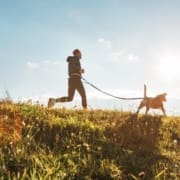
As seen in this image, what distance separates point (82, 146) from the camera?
9703 mm

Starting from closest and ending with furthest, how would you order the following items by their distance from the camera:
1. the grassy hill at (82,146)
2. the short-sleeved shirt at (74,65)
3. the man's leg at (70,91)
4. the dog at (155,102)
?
the grassy hill at (82,146)
the dog at (155,102)
the short-sleeved shirt at (74,65)
the man's leg at (70,91)

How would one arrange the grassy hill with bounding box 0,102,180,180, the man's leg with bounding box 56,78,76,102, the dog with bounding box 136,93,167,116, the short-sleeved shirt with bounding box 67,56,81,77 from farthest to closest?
the man's leg with bounding box 56,78,76,102, the short-sleeved shirt with bounding box 67,56,81,77, the dog with bounding box 136,93,167,116, the grassy hill with bounding box 0,102,180,180

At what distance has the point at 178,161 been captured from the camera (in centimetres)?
1003

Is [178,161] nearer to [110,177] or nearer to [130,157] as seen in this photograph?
[130,157]

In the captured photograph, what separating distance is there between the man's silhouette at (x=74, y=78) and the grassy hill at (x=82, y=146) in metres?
4.79

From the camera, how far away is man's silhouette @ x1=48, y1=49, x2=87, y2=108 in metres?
17.8

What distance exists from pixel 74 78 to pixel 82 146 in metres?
8.50

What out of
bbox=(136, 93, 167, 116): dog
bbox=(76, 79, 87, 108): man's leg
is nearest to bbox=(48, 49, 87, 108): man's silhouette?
bbox=(76, 79, 87, 108): man's leg

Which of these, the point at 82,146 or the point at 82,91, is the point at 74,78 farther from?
the point at 82,146

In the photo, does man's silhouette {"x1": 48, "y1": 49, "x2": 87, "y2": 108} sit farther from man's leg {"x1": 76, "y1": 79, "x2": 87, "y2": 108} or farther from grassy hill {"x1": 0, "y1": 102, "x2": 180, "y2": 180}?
grassy hill {"x1": 0, "y1": 102, "x2": 180, "y2": 180}

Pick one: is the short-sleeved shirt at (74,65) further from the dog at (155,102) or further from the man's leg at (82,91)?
the dog at (155,102)

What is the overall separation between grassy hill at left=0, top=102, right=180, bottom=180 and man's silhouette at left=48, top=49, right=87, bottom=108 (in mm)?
4792

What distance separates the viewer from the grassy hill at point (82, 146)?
841 cm

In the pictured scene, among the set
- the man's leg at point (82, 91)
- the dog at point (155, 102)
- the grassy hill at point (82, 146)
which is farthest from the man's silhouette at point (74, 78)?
the grassy hill at point (82, 146)
